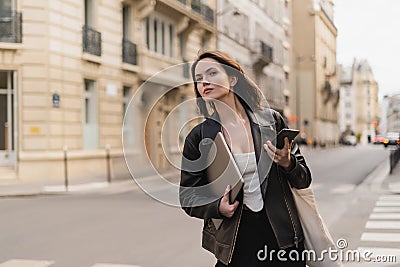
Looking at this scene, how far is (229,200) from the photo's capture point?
92.9 inches

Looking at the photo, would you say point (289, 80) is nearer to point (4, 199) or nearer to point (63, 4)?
point (63, 4)

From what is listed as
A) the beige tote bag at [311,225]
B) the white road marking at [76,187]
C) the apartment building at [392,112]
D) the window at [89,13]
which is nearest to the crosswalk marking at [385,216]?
the beige tote bag at [311,225]

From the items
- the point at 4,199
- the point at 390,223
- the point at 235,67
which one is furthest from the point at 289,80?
the point at 235,67

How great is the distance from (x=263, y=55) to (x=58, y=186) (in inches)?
866

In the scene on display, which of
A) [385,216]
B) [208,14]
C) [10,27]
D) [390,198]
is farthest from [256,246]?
[208,14]

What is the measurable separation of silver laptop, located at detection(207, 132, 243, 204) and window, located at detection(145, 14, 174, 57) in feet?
73.1

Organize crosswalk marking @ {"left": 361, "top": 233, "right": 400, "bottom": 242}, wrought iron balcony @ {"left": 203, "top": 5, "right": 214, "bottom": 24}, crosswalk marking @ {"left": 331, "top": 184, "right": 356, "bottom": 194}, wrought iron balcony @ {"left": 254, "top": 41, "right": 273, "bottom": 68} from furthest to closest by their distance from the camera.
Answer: wrought iron balcony @ {"left": 254, "top": 41, "right": 273, "bottom": 68} < wrought iron balcony @ {"left": 203, "top": 5, "right": 214, "bottom": 24} < crosswalk marking @ {"left": 331, "top": 184, "right": 356, "bottom": 194} < crosswalk marking @ {"left": 361, "top": 233, "right": 400, "bottom": 242}

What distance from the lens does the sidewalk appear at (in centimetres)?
1466

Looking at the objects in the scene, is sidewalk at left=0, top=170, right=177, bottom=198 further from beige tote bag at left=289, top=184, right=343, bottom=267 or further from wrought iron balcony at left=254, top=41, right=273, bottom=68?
wrought iron balcony at left=254, top=41, right=273, bottom=68

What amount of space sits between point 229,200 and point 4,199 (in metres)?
12.3

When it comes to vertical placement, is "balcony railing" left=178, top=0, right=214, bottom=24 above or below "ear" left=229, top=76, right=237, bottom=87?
above

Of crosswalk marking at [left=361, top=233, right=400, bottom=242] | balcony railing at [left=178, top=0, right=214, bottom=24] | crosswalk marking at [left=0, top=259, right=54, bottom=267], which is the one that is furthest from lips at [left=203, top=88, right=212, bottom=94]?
balcony railing at [left=178, top=0, right=214, bottom=24]

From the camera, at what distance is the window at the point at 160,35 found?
24.7 m

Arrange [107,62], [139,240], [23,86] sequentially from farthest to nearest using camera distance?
[107,62] → [23,86] → [139,240]
